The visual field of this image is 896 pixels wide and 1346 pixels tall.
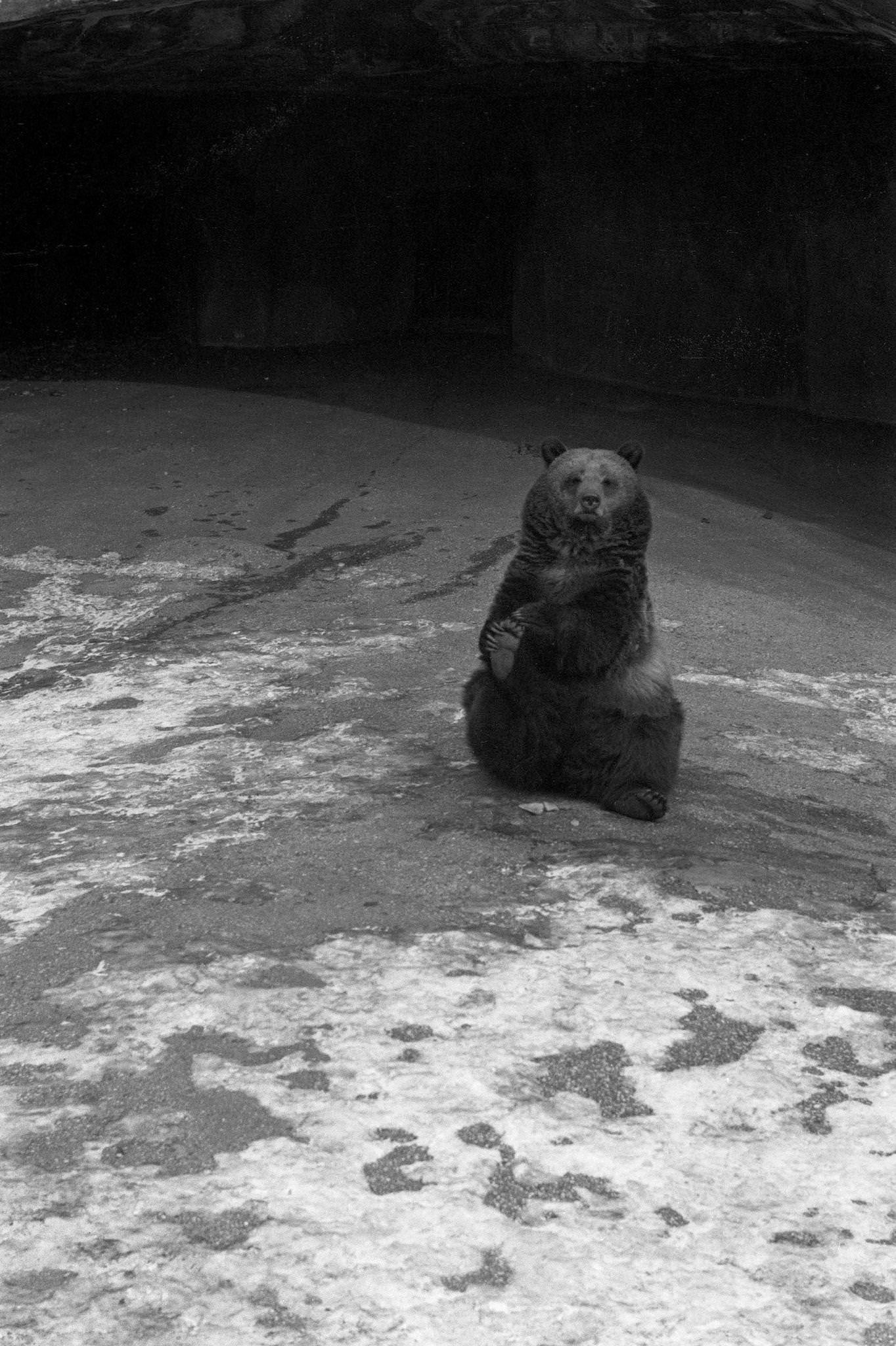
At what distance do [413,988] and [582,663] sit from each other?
1.53m

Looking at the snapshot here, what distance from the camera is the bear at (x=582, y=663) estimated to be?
181 inches

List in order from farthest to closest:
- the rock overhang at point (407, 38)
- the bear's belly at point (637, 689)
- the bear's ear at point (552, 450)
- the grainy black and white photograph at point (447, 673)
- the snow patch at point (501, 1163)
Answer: the rock overhang at point (407, 38)
the bear's ear at point (552, 450)
the bear's belly at point (637, 689)
the grainy black and white photograph at point (447, 673)
the snow patch at point (501, 1163)

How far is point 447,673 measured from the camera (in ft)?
20.6

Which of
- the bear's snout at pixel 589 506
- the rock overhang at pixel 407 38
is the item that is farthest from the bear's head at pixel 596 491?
the rock overhang at pixel 407 38

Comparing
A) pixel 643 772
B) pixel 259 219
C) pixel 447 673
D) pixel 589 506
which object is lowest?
pixel 447 673

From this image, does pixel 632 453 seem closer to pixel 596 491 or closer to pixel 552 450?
pixel 552 450

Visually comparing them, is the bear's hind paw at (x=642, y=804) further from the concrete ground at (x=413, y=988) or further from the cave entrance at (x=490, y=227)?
the cave entrance at (x=490, y=227)

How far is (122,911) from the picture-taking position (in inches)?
149

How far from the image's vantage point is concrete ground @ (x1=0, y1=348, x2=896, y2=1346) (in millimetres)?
2455

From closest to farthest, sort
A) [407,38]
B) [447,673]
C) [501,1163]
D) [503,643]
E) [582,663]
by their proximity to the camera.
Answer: [501,1163] → [503,643] → [582,663] → [447,673] → [407,38]

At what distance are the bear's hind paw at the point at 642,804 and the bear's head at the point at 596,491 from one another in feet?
2.85

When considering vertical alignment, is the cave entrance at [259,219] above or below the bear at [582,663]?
above

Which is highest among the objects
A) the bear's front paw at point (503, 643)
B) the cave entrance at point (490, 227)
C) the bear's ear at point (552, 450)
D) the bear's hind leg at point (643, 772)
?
the cave entrance at point (490, 227)

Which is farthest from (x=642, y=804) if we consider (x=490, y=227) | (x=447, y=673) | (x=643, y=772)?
(x=490, y=227)
